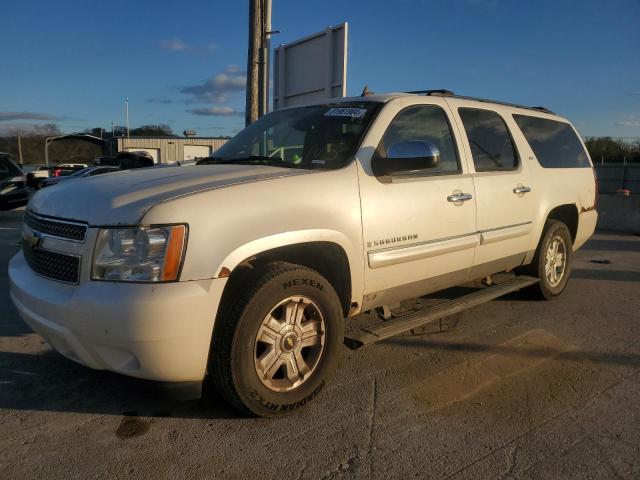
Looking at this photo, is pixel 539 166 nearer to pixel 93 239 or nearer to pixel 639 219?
pixel 93 239

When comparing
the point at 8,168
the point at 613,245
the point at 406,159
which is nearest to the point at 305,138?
the point at 406,159

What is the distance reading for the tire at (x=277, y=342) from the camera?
8.85 feet

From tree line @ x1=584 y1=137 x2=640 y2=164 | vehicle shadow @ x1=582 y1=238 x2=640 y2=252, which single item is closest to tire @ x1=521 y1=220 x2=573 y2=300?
vehicle shadow @ x1=582 y1=238 x2=640 y2=252

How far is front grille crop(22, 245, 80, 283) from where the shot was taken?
8.68 ft

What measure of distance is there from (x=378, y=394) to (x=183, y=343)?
4.41 ft

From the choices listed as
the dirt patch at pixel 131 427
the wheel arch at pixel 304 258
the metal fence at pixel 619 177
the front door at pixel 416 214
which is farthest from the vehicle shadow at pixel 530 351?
the metal fence at pixel 619 177

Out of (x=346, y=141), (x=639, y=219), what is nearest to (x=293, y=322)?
(x=346, y=141)

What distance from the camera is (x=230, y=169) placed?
3332 mm

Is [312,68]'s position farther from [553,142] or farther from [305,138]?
[305,138]

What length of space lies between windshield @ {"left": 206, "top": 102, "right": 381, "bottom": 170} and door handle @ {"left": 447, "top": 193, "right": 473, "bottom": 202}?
0.83m

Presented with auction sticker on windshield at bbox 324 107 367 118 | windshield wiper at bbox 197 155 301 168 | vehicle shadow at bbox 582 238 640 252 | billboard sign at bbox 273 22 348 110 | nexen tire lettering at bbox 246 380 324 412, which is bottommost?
vehicle shadow at bbox 582 238 640 252

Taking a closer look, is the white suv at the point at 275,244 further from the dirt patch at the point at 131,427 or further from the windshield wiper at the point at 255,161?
the dirt patch at the point at 131,427

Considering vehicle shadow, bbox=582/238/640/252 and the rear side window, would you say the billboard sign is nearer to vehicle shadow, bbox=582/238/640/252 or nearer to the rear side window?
the rear side window

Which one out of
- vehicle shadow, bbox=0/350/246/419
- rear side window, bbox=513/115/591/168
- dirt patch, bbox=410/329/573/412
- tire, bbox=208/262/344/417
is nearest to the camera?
tire, bbox=208/262/344/417
